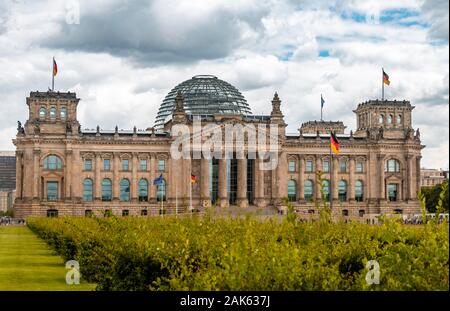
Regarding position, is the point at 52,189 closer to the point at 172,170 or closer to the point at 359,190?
the point at 172,170

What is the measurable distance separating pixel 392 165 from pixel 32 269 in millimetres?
107442

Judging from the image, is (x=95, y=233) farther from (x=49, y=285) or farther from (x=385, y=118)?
(x=385, y=118)

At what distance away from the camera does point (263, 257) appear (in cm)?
1858

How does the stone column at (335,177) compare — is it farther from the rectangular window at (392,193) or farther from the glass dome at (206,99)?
the glass dome at (206,99)

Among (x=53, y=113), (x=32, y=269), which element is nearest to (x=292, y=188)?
(x=53, y=113)

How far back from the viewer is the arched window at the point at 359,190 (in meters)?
144

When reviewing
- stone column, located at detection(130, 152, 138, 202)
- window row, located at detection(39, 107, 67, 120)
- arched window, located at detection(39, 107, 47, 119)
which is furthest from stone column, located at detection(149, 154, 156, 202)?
arched window, located at detection(39, 107, 47, 119)

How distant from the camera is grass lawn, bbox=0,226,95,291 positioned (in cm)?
3716

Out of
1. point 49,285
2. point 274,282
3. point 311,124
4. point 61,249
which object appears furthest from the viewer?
point 311,124

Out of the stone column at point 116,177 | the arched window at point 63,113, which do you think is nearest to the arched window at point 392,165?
the stone column at point 116,177

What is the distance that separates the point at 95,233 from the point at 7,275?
6398 mm


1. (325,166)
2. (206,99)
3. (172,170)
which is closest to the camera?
(172,170)
